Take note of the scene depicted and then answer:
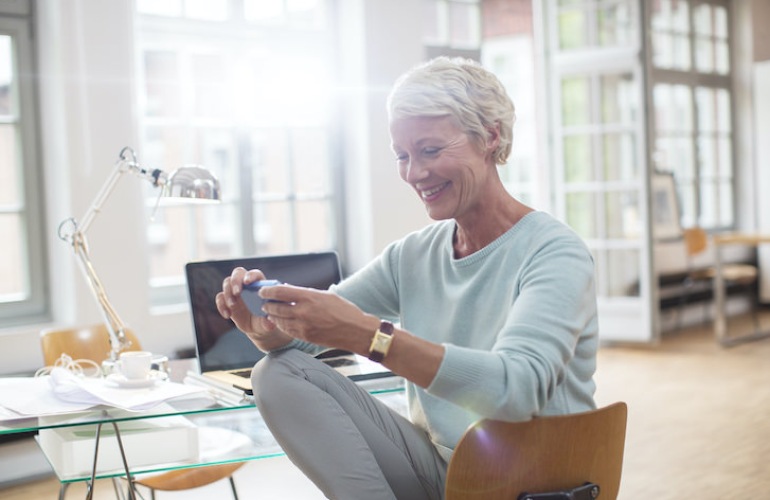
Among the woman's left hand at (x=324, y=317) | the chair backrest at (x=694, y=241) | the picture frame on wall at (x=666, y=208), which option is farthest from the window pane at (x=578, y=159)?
the woman's left hand at (x=324, y=317)

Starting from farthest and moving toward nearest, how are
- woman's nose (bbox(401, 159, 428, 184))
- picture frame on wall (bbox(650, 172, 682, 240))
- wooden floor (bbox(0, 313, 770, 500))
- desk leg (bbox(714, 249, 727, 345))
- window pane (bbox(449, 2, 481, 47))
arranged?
picture frame on wall (bbox(650, 172, 682, 240))
desk leg (bbox(714, 249, 727, 345))
window pane (bbox(449, 2, 481, 47))
wooden floor (bbox(0, 313, 770, 500))
woman's nose (bbox(401, 159, 428, 184))

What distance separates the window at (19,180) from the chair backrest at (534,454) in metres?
3.40

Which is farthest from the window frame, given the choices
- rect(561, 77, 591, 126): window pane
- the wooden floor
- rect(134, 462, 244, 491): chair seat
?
rect(134, 462, 244, 491): chair seat

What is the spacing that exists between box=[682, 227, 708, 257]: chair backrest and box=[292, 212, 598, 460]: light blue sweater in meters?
5.70

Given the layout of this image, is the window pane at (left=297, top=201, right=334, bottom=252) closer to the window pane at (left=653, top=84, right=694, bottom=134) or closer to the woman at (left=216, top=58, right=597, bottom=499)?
the woman at (left=216, top=58, right=597, bottom=499)

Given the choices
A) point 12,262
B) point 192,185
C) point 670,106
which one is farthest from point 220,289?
point 670,106

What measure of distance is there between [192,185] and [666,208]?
235 inches

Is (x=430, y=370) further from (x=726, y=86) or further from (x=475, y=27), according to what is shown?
(x=726, y=86)

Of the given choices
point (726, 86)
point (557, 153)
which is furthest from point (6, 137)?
point (726, 86)

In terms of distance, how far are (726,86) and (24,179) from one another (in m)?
6.81

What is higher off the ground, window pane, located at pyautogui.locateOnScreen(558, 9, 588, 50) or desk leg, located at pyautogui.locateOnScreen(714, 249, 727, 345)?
window pane, located at pyautogui.locateOnScreen(558, 9, 588, 50)

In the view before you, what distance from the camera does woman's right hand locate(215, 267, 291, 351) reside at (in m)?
1.74

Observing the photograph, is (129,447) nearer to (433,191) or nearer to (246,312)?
(246,312)

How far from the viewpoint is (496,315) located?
1762mm
